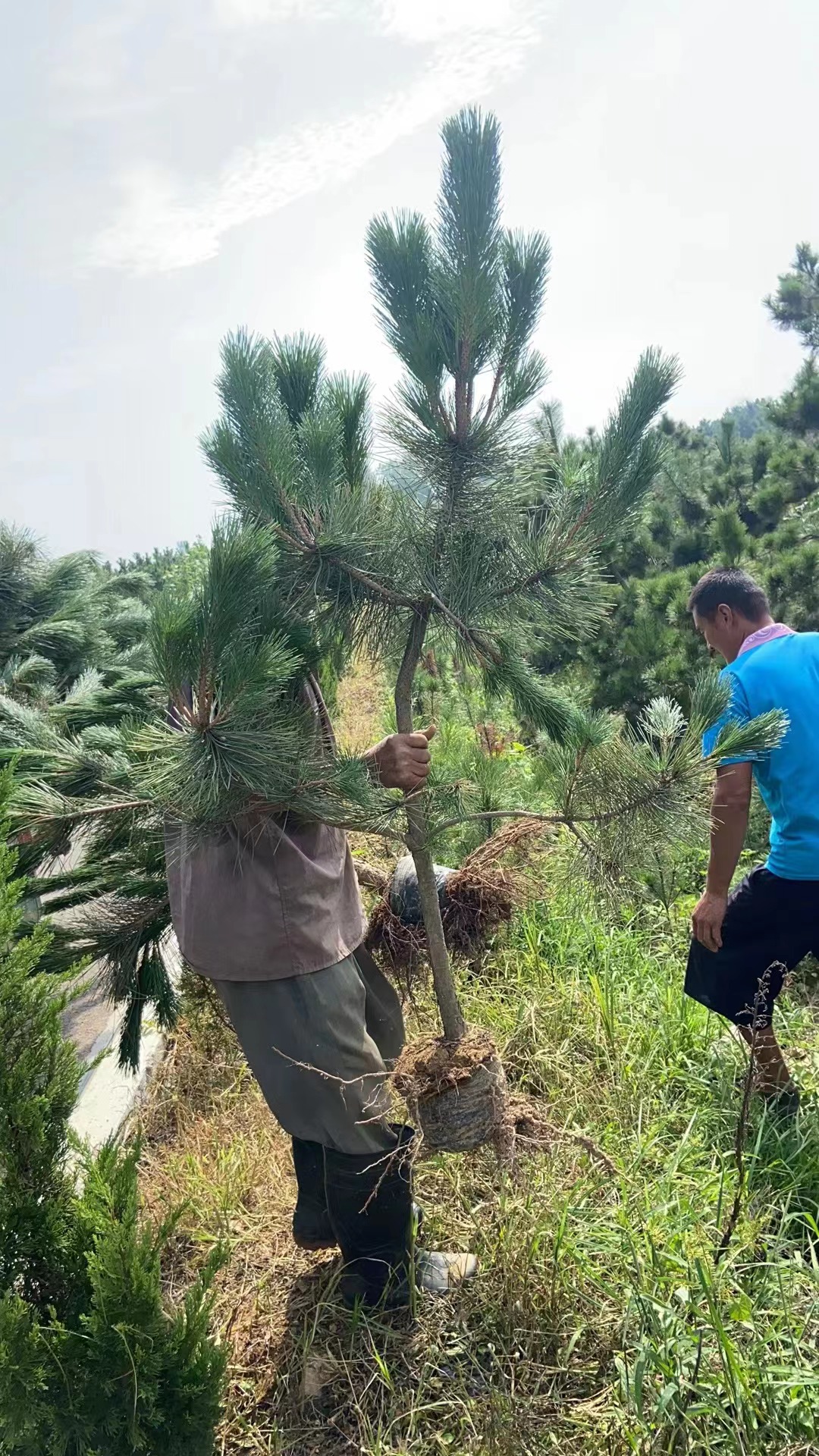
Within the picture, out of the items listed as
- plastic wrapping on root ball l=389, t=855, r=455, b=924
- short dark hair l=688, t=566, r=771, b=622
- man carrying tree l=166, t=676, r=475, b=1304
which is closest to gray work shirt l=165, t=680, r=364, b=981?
man carrying tree l=166, t=676, r=475, b=1304

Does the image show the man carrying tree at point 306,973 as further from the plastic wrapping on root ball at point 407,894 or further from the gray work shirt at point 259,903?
the plastic wrapping on root ball at point 407,894

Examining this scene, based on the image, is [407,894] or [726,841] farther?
[407,894]

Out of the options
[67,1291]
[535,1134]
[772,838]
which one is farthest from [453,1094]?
[772,838]

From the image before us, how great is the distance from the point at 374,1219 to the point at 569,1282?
1.56 feet

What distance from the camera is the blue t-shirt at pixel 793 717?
2.31 meters

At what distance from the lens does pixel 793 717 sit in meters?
2.30

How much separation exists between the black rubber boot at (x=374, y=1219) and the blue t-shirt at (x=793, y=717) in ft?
4.34

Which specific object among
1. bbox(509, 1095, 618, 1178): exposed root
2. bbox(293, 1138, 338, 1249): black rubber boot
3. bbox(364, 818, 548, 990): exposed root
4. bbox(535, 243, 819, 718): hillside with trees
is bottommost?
bbox(293, 1138, 338, 1249): black rubber boot

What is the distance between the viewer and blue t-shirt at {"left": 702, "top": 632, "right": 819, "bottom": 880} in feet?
7.57

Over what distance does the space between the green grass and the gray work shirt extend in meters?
0.78

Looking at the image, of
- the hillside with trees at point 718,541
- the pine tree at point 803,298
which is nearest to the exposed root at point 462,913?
the hillside with trees at point 718,541

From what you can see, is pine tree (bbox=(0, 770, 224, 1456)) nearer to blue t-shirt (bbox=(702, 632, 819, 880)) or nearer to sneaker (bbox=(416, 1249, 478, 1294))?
sneaker (bbox=(416, 1249, 478, 1294))

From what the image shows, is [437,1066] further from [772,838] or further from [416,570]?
[772,838]

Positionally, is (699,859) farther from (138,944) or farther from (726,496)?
(726,496)
